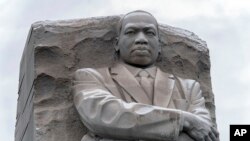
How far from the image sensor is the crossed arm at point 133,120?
538cm

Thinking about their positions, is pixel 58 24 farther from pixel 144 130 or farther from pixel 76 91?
pixel 144 130

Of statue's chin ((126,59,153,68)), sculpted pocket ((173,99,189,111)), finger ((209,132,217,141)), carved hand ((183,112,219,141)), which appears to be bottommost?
finger ((209,132,217,141))

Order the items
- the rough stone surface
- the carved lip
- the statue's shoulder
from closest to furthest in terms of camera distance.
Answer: the rough stone surface
the carved lip
the statue's shoulder

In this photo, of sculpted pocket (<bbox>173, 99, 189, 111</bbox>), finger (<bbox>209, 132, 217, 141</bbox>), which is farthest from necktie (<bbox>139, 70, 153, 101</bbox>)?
finger (<bbox>209, 132, 217, 141</bbox>)

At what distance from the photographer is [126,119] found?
5398mm

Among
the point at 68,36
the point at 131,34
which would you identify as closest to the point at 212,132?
the point at 131,34

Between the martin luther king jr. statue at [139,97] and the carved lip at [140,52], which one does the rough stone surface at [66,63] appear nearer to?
the martin luther king jr. statue at [139,97]

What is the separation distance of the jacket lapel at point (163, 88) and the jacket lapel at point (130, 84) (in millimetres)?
92

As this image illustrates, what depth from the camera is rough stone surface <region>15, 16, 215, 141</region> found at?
5.75 metres

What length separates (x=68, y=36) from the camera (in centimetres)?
609

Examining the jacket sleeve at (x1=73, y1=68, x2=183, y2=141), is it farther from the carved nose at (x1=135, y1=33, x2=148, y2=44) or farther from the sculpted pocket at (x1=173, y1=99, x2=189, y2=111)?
the carved nose at (x1=135, y1=33, x2=148, y2=44)

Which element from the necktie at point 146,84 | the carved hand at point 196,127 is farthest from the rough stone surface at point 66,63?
the carved hand at point 196,127

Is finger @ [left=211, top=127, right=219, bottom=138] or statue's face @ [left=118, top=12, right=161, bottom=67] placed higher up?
statue's face @ [left=118, top=12, right=161, bottom=67]

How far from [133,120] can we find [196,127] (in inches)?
20.3
